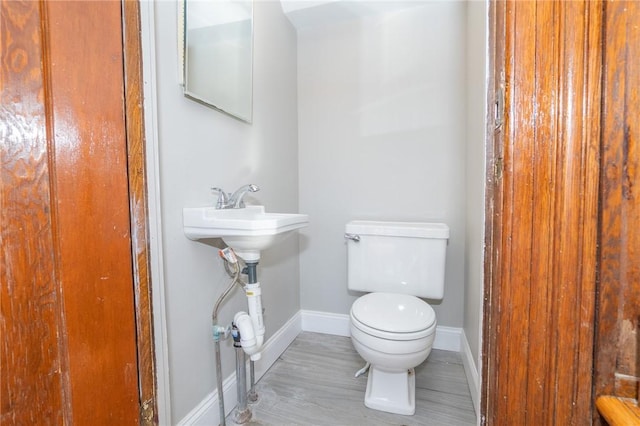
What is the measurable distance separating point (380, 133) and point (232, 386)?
1.64 m

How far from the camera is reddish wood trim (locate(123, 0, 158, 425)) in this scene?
67 centimetres

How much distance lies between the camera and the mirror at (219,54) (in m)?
1.09

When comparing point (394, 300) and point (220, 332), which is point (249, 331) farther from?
point (394, 300)

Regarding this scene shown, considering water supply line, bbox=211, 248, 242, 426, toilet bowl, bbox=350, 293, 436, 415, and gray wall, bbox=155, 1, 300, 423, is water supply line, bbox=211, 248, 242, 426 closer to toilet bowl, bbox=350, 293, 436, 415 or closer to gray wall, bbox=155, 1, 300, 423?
gray wall, bbox=155, 1, 300, 423

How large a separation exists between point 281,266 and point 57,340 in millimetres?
1366

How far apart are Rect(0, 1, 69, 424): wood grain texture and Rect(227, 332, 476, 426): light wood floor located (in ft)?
3.35

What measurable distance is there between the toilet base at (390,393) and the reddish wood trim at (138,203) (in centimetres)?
101

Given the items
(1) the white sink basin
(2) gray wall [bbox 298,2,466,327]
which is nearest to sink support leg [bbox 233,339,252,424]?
(1) the white sink basin

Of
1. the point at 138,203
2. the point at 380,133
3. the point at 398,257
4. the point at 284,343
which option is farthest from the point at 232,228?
the point at 380,133

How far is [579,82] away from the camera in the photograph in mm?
375

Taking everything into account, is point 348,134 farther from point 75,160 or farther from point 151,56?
point 75,160

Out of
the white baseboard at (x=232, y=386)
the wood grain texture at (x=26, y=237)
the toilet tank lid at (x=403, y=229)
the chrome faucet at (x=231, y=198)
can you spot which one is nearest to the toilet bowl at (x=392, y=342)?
the toilet tank lid at (x=403, y=229)

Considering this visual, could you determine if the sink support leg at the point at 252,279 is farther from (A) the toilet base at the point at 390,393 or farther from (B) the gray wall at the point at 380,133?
(B) the gray wall at the point at 380,133

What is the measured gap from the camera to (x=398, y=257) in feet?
5.49
